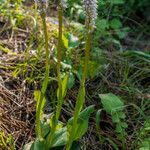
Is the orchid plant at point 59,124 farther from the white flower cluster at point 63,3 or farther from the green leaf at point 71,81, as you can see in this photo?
the green leaf at point 71,81

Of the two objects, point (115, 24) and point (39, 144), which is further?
point (115, 24)

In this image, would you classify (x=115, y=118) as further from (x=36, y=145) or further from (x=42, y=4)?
(x=42, y=4)

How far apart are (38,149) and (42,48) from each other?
98cm

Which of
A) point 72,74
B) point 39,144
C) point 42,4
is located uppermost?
point 42,4

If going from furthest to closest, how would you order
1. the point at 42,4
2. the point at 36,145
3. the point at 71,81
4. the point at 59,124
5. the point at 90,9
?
the point at 71,81 → the point at 59,124 → the point at 36,145 → the point at 42,4 → the point at 90,9

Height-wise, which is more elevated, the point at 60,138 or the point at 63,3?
the point at 63,3

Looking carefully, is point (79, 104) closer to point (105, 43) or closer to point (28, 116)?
point (28, 116)

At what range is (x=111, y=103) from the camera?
8.49ft

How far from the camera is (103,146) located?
97.6 inches

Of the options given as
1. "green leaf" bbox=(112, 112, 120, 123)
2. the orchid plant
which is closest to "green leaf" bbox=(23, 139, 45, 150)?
the orchid plant

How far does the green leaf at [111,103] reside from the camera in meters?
2.55

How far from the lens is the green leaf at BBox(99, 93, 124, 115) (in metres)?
2.55

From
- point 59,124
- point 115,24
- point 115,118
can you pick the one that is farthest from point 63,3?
point 115,24

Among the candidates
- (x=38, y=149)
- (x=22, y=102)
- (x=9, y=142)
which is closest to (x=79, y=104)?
(x=38, y=149)
